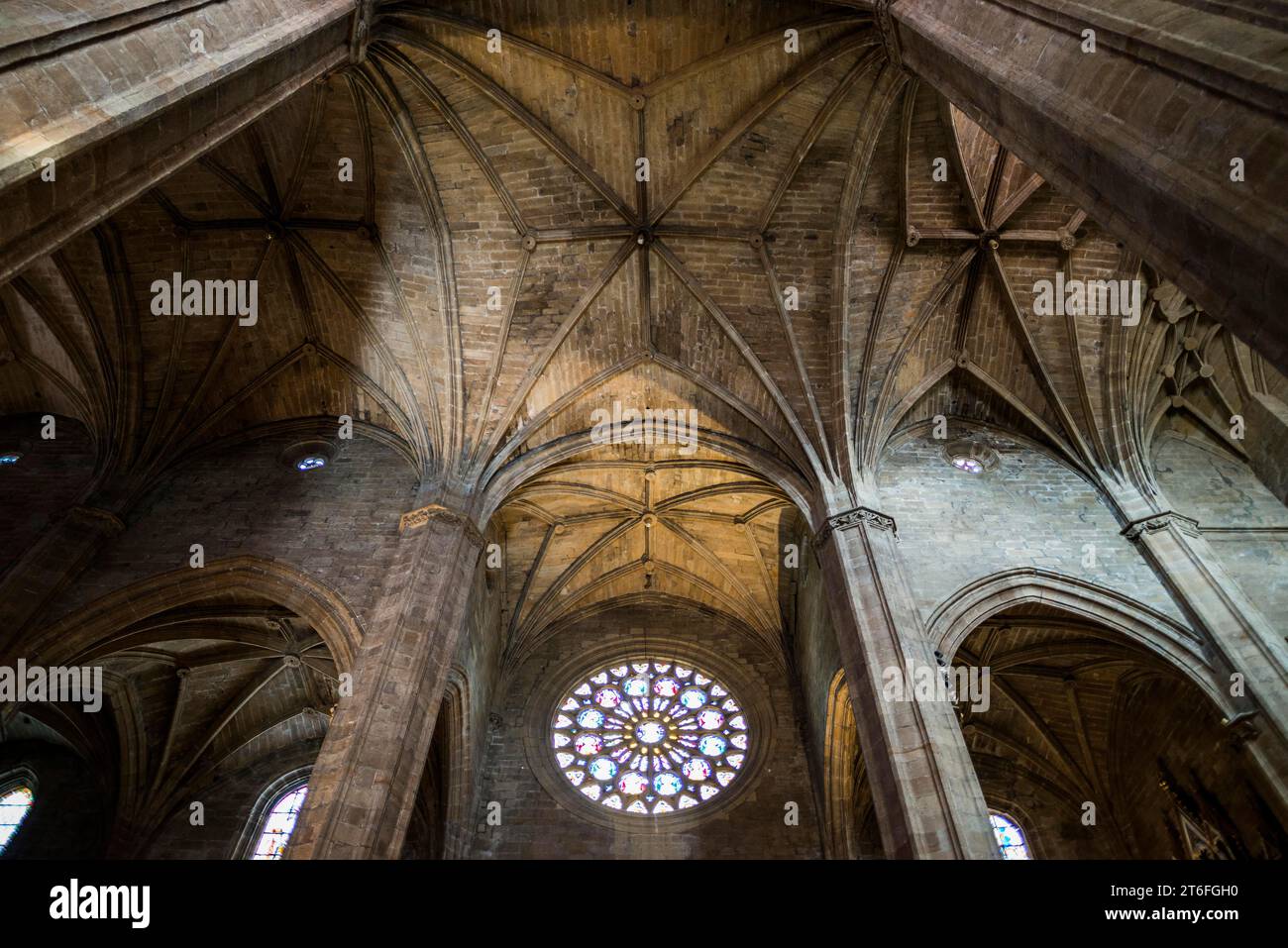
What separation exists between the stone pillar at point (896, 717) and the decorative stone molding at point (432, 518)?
495 cm

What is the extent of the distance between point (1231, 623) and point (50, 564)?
14673 mm

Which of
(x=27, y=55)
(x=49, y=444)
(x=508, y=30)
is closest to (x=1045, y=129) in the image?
(x=27, y=55)

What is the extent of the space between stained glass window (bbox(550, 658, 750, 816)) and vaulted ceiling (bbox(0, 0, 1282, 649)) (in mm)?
4359

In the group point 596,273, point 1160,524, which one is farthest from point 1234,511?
point 596,273

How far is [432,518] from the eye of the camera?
11.7 meters

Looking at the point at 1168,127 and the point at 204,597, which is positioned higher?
the point at 204,597

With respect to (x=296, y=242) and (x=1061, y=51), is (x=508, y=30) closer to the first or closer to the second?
(x=296, y=242)

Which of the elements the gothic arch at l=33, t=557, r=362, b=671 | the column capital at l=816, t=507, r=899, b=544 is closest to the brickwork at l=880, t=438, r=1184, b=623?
the column capital at l=816, t=507, r=899, b=544

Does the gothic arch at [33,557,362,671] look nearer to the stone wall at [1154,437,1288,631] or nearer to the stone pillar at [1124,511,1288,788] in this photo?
the stone pillar at [1124,511,1288,788]

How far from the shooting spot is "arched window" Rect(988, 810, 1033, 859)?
44.2 feet

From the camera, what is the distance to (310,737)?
A: 16125 mm

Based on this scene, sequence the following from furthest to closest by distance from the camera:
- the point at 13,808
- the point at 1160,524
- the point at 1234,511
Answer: the point at 13,808 < the point at 1234,511 < the point at 1160,524

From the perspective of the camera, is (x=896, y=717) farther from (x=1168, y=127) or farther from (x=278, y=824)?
(x=278, y=824)

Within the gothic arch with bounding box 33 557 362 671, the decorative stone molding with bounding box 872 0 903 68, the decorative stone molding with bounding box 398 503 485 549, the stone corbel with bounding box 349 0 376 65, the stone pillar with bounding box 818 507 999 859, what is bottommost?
the stone pillar with bounding box 818 507 999 859
